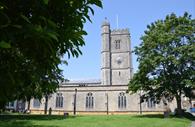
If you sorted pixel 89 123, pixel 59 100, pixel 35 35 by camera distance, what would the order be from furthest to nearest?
pixel 59 100 < pixel 89 123 < pixel 35 35

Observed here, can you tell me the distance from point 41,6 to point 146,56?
31578 millimetres

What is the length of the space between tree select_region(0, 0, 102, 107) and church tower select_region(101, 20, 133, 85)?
276 feet

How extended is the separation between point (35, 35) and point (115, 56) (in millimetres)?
90161

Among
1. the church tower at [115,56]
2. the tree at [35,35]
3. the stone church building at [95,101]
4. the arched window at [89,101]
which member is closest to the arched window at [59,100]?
the stone church building at [95,101]

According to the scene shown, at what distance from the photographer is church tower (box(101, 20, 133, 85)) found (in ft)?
296

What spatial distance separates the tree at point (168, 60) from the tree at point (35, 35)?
2947cm

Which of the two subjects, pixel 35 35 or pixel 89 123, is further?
pixel 89 123

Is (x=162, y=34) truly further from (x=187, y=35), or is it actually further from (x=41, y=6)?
(x=41, y=6)

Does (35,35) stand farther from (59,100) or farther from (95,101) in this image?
(59,100)

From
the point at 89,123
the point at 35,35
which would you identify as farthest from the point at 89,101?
the point at 35,35

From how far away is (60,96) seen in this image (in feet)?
214

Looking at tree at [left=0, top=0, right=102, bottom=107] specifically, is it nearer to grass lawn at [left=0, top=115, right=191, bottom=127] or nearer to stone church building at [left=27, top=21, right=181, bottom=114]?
grass lawn at [left=0, top=115, right=191, bottom=127]

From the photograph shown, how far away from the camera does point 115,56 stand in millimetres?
93438

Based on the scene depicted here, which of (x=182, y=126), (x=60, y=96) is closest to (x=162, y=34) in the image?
(x=182, y=126)
